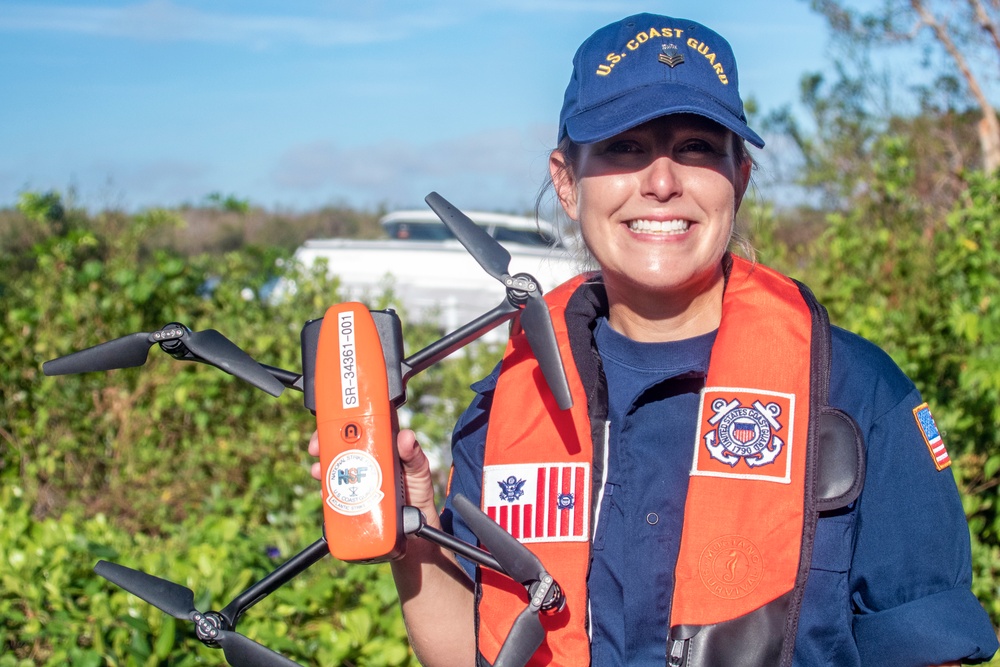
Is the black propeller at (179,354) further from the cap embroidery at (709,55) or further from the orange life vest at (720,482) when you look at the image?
the cap embroidery at (709,55)

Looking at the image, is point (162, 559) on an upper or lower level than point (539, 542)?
lower

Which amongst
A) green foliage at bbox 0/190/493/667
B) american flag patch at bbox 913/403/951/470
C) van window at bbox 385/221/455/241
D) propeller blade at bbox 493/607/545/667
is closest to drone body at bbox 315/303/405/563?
propeller blade at bbox 493/607/545/667

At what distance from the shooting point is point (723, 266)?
2.09m

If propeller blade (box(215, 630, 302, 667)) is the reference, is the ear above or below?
above

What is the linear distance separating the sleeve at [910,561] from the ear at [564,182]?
0.75m

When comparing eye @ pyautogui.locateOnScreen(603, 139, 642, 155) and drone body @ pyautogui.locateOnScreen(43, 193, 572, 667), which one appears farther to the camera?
eye @ pyautogui.locateOnScreen(603, 139, 642, 155)

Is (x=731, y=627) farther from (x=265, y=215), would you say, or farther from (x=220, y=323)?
(x=265, y=215)

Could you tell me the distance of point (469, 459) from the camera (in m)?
2.11

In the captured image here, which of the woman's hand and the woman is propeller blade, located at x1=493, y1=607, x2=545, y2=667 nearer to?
the woman

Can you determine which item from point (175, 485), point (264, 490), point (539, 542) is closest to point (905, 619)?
point (539, 542)

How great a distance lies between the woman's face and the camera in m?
1.86

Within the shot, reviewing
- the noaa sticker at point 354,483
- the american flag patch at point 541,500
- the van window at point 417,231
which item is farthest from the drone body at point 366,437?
the van window at point 417,231

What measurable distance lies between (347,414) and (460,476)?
1.60 ft

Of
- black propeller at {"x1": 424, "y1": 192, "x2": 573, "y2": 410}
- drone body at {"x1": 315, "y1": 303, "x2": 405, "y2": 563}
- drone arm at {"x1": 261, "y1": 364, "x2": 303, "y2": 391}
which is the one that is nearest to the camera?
drone body at {"x1": 315, "y1": 303, "x2": 405, "y2": 563}
